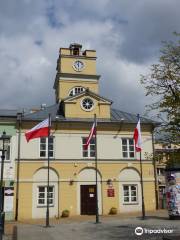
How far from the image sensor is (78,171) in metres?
32.2

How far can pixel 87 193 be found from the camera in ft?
→ 106

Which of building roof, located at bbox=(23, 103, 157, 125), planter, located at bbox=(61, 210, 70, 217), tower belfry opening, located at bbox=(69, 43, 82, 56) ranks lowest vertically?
planter, located at bbox=(61, 210, 70, 217)

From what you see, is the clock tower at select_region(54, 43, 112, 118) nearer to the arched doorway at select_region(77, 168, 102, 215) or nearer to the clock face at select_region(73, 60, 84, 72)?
the clock face at select_region(73, 60, 84, 72)

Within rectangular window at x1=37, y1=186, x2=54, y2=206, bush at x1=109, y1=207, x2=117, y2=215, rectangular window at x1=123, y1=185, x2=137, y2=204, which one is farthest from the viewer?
rectangular window at x1=123, y1=185, x2=137, y2=204

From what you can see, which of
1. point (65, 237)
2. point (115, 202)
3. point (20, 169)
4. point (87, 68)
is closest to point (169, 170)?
point (115, 202)

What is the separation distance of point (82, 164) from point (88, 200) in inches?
123

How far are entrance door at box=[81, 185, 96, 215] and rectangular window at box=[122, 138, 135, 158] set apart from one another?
13.9 ft

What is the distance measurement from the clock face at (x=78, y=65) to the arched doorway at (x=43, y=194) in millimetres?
14957

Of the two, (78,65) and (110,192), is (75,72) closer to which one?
(78,65)

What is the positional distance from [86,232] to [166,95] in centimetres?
868

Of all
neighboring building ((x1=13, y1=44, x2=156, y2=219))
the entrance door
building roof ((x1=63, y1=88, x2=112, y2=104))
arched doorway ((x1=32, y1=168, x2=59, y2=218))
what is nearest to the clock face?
neighboring building ((x1=13, y1=44, x2=156, y2=219))

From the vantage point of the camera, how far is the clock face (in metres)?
42.6

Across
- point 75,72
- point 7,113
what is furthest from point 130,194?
point 75,72

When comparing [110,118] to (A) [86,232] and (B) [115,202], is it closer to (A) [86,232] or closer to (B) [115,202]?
(B) [115,202]
